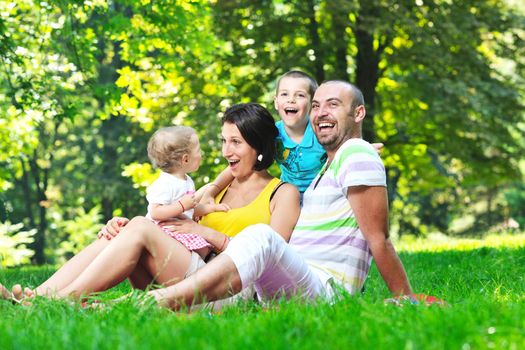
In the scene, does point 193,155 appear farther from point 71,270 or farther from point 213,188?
point 71,270

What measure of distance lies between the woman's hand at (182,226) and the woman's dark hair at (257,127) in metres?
0.68

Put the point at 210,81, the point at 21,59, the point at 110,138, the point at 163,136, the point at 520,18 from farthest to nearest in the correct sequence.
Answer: the point at 110,138 < the point at 520,18 < the point at 210,81 < the point at 21,59 < the point at 163,136

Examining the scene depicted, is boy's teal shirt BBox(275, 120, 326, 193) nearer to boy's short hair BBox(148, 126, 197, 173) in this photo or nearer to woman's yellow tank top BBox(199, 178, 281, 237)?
woman's yellow tank top BBox(199, 178, 281, 237)

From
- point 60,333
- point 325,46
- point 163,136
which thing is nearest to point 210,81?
point 325,46

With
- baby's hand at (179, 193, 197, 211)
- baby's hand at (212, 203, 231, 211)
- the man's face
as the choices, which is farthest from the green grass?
the man's face

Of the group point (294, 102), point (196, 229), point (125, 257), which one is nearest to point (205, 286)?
point (125, 257)

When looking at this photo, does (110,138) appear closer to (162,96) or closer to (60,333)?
(162,96)

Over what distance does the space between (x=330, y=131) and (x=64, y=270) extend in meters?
1.79

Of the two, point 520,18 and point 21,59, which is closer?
point 21,59

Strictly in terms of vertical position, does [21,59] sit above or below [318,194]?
above

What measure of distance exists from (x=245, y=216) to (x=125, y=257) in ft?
3.35

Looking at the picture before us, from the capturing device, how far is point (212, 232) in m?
4.59

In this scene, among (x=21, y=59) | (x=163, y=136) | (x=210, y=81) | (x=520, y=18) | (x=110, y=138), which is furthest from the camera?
(x=110, y=138)

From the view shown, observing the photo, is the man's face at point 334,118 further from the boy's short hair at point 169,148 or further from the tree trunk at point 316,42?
the tree trunk at point 316,42
